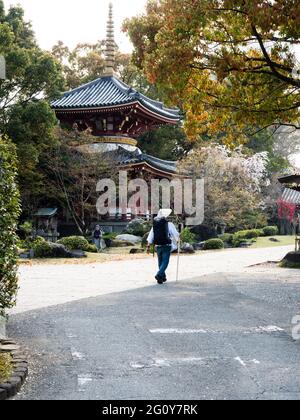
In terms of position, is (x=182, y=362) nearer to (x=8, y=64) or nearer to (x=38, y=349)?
(x=38, y=349)

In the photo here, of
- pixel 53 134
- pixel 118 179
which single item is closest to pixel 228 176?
pixel 118 179

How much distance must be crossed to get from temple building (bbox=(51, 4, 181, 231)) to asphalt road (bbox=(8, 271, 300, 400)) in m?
23.1

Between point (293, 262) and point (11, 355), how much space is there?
13.6 m

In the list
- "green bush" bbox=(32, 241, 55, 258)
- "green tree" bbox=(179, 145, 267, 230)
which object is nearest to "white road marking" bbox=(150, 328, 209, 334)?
Answer: "green bush" bbox=(32, 241, 55, 258)

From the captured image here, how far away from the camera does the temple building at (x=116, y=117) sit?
110 feet

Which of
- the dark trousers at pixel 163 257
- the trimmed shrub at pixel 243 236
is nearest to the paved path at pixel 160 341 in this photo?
the dark trousers at pixel 163 257

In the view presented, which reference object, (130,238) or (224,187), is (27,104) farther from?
(224,187)

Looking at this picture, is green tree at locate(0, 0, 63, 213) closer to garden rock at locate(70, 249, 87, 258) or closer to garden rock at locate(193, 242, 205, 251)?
garden rock at locate(70, 249, 87, 258)

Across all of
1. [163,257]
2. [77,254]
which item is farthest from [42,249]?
[163,257]

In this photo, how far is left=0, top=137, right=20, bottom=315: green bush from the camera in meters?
5.95

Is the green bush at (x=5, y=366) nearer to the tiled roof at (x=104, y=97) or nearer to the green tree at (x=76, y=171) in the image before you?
the green tree at (x=76, y=171)

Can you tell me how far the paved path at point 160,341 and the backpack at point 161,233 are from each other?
3.30 feet

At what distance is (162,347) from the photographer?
679 cm

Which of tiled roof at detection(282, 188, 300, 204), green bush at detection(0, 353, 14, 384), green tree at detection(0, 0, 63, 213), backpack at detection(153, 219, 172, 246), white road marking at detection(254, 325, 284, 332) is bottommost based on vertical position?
white road marking at detection(254, 325, 284, 332)
